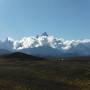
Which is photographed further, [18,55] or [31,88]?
[18,55]

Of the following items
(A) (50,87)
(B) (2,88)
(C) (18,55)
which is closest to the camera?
(B) (2,88)

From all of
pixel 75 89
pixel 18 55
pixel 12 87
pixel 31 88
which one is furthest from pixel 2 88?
pixel 18 55

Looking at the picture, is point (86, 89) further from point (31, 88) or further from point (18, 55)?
point (18, 55)

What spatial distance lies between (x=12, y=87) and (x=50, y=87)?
6592mm

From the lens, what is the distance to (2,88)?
40969 millimetres

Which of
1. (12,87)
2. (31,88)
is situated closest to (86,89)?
(31,88)

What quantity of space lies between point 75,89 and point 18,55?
445 ft

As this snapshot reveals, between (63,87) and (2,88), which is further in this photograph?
(63,87)

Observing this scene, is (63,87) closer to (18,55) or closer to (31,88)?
(31,88)

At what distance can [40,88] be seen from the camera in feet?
141

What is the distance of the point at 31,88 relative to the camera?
138ft

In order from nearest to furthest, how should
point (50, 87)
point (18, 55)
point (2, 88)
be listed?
point (2, 88) < point (50, 87) < point (18, 55)

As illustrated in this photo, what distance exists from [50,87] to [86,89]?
616 cm

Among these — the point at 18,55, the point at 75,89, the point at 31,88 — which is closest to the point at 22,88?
the point at 31,88
